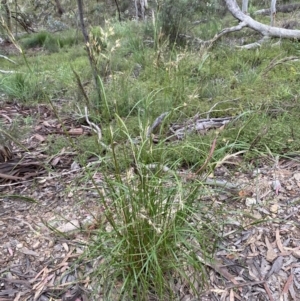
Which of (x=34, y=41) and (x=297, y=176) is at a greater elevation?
(x=297, y=176)

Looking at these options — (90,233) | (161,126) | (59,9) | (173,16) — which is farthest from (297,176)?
(59,9)

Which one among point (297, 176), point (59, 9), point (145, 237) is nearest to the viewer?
point (145, 237)

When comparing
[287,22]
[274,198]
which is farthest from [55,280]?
[287,22]

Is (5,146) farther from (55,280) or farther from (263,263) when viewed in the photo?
(263,263)

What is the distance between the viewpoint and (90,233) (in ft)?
6.03

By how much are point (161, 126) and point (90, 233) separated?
0.66 m

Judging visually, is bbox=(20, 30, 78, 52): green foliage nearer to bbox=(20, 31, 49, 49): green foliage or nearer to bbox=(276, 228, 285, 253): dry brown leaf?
bbox=(20, 31, 49, 49): green foliage

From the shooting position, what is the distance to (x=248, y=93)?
10.5ft

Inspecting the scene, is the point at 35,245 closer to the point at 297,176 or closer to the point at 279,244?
the point at 279,244

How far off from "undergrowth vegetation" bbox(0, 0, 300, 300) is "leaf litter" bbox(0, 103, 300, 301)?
102mm

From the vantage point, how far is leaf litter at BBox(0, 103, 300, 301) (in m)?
1.64

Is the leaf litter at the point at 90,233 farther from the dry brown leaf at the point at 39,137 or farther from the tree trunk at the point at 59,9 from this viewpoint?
the tree trunk at the point at 59,9

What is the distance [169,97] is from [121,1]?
838 centimetres

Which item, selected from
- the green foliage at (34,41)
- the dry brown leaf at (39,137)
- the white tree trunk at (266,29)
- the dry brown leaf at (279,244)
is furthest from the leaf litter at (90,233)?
the green foliage at (34,41)
